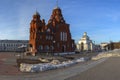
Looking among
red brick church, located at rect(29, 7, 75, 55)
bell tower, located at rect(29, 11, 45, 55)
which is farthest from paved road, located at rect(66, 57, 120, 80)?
bell tower, located at rect(29, 11, 45, 55)

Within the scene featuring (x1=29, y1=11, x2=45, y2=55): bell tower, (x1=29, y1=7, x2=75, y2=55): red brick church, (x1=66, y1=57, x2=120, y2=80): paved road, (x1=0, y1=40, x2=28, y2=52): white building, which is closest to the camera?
(x1=66, y1=57, x2=120, y2=80): paved road

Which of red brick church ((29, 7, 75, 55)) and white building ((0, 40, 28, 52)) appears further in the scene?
white building ((0, 40, 28, 52))

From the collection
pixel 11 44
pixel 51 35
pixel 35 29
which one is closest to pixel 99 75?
pixel 35 29

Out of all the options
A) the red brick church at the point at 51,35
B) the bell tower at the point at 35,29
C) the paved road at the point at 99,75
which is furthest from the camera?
the red brick church at the point at 51,35

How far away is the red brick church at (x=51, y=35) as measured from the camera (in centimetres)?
8244

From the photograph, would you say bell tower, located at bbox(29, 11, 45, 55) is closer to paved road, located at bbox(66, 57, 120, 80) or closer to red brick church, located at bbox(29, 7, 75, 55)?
red brick church, located at bbox(29, 7, 75, 55)

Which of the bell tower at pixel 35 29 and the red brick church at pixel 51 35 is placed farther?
the red brick church at pixel 51 35

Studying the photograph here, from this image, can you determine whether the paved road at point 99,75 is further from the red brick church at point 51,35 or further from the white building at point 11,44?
the white building at point 11,44

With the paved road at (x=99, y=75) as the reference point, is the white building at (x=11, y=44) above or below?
above

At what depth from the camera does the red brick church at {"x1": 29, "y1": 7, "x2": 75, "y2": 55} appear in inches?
3246

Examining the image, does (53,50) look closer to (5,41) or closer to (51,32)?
(51,32)

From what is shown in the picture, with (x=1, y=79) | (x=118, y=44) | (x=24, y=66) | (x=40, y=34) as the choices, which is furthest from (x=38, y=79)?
(x=118, y=44)

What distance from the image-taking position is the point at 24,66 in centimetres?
2500

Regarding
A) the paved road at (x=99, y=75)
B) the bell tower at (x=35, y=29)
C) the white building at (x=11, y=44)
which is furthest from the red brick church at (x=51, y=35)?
the white building at (x=11, y=44)
